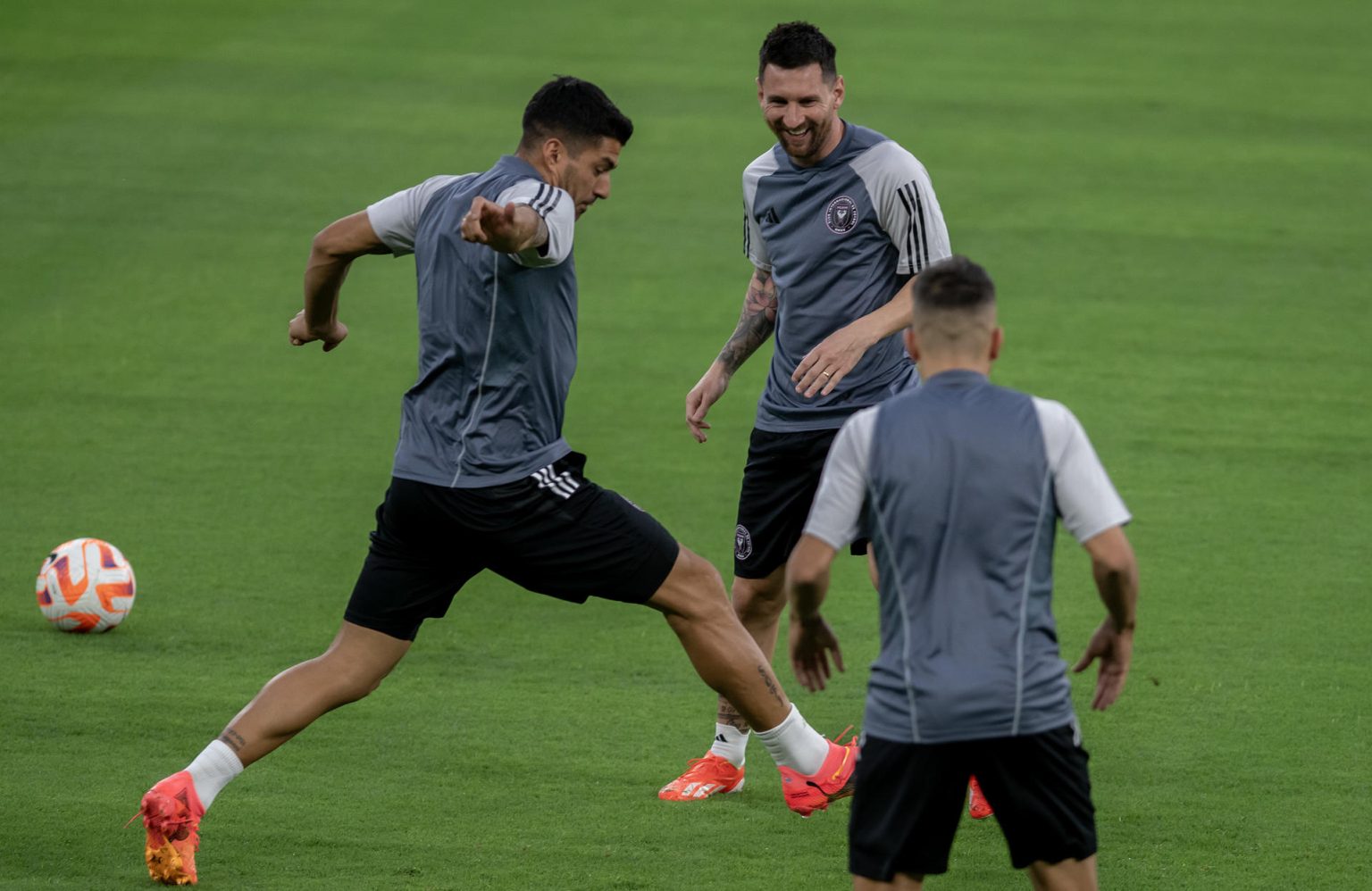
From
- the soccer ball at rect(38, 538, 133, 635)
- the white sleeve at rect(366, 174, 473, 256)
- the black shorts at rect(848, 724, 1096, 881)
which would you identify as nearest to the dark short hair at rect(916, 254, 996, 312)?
the black shorts at rect(848, 724, 1096, 881)

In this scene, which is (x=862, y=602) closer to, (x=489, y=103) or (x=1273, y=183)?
(x=1273, y=183)

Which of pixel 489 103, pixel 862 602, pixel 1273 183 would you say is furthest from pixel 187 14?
pixel 862 602

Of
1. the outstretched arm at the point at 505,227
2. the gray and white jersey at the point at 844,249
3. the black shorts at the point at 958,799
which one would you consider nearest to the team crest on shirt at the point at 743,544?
the gray and white jersey at the point at 844,249

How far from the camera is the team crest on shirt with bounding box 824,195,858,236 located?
6371 mm

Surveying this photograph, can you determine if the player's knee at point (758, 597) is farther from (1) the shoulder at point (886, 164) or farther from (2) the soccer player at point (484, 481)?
(1) the shoulder at point (886, 164)

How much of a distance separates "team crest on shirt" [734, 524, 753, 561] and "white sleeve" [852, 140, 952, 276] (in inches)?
41.5

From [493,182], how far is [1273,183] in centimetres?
1292

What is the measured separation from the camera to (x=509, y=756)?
266 inches

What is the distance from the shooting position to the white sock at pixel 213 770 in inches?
223

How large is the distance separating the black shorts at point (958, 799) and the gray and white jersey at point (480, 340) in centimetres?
177

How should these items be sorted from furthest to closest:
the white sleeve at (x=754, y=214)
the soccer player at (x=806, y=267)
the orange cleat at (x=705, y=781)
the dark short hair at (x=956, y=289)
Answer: the white sleeve at (x=754, y=214) < the orange cleat at (x=705, y=781) < the soccer player at (x=806, y=267) < the dark short hair at (x=956, y=289)

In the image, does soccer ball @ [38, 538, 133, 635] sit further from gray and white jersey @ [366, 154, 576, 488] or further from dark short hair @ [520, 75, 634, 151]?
dark short hair @ [520, 75, 634, 151]

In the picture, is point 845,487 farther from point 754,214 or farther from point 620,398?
point 620,398

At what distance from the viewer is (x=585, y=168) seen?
18.7ft
